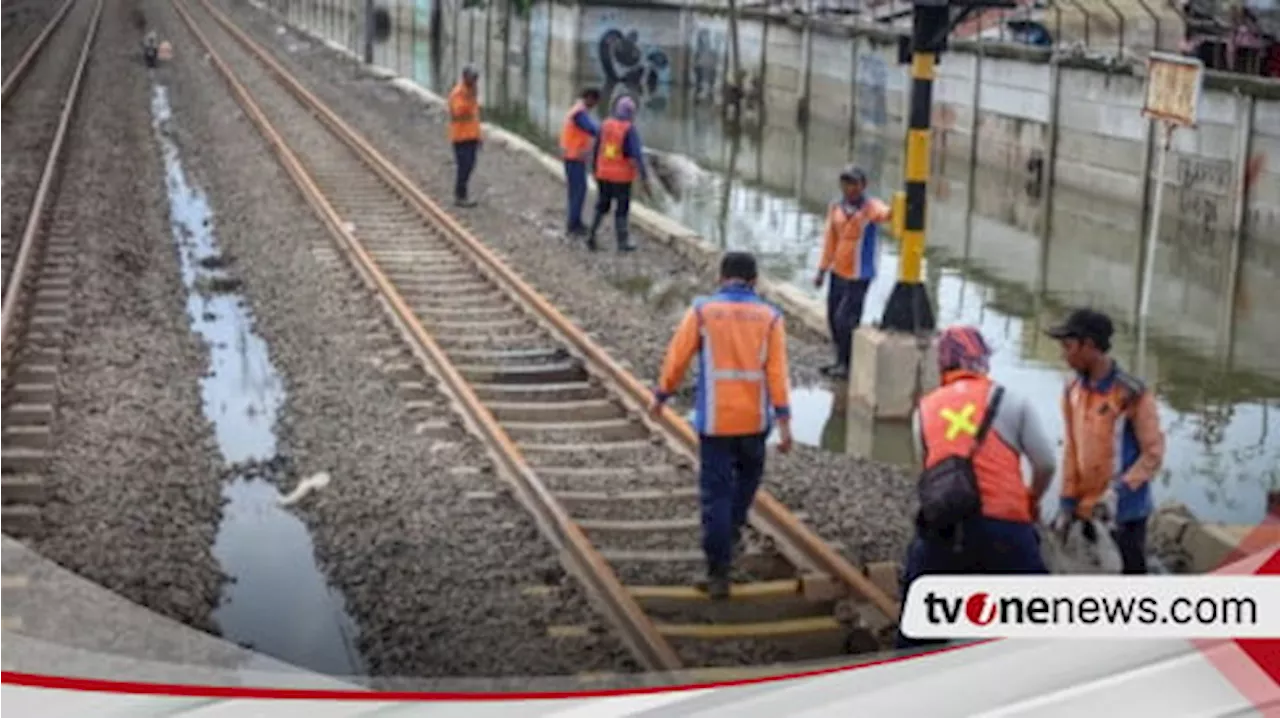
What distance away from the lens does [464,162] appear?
1423 cm

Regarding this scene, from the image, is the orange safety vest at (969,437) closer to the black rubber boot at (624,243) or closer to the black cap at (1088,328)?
the black cap at (1088,328)

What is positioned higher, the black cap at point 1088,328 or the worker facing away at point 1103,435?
the black cap at point 1088,328

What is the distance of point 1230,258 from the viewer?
51.6ft

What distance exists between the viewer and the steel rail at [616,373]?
4.29m

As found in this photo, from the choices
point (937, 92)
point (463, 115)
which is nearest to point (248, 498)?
point (463, 115)

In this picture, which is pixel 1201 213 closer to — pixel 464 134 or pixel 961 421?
pixel 464 134

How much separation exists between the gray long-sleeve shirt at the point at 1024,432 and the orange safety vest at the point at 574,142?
340 inches

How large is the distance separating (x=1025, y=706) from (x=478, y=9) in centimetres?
643

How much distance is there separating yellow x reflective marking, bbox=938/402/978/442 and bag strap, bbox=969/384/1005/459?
11 millimetres

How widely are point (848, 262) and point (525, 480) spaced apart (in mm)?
3259

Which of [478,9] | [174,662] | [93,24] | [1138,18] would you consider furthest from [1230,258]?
[174,662]

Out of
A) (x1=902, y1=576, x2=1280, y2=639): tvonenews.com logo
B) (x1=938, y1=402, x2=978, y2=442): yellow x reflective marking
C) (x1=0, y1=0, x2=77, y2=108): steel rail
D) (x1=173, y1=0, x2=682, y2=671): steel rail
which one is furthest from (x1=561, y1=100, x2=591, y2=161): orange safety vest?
(x1=902, y1=576, x2=1280, y2=639): tvonenews.com logo

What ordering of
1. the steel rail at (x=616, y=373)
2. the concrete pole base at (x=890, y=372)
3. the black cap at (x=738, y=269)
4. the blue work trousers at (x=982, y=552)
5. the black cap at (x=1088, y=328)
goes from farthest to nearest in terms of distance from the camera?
the concrete pole base at (x=890, y=372) → the black cap at (x=738, y=269) → the steel rail at (x=616, y=373) → the black cap at (x=1088, y=328) → the blue work trousers at (x=982, y=552)

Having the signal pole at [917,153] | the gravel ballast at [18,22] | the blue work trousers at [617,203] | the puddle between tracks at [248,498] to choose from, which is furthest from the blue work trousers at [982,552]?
the blue work trousers at [617,203]
